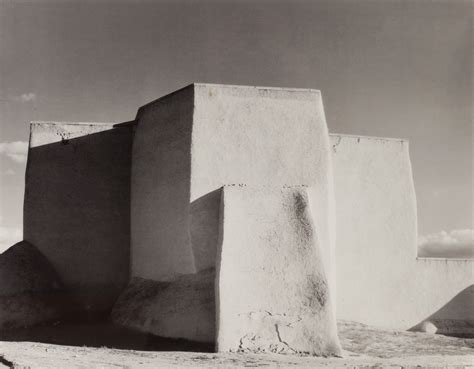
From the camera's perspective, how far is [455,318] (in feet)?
43.6

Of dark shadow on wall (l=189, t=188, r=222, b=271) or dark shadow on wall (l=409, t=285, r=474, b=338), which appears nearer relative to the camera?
dark shadow on wall (l=189, t=188, r=222, b=271)

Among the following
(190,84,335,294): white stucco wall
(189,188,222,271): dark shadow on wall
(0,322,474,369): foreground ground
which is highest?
(190,84,335,294): white stucco wall

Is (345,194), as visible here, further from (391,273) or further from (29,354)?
(29,354)

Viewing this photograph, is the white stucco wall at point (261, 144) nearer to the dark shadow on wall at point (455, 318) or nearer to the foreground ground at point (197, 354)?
the foreground ground at point (197, 354)

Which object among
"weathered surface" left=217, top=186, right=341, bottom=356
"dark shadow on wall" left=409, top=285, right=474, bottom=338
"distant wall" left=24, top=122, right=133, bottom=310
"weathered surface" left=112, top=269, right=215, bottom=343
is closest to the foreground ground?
"weathered surface" left=112, top=269, right=215, bottom=343

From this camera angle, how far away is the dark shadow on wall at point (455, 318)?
1292cm

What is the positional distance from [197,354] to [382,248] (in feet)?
20.5

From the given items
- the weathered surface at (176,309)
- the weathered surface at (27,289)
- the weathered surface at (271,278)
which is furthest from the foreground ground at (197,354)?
the weathered surface at (27,289)

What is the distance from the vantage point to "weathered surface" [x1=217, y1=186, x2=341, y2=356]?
8414mm

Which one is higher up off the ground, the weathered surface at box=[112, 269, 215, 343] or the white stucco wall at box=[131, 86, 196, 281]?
the white stucco wall at box=[131, 86, 196, 281]

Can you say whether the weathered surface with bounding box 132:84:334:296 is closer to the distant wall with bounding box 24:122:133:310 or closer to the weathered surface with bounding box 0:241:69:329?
the distant wall with bounding box 24:122:133:310

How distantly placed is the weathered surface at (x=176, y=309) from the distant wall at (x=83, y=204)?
4.97 ft

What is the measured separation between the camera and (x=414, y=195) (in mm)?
13562

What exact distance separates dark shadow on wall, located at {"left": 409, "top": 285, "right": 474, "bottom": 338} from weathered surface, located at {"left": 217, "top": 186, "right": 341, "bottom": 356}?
5310 mm
